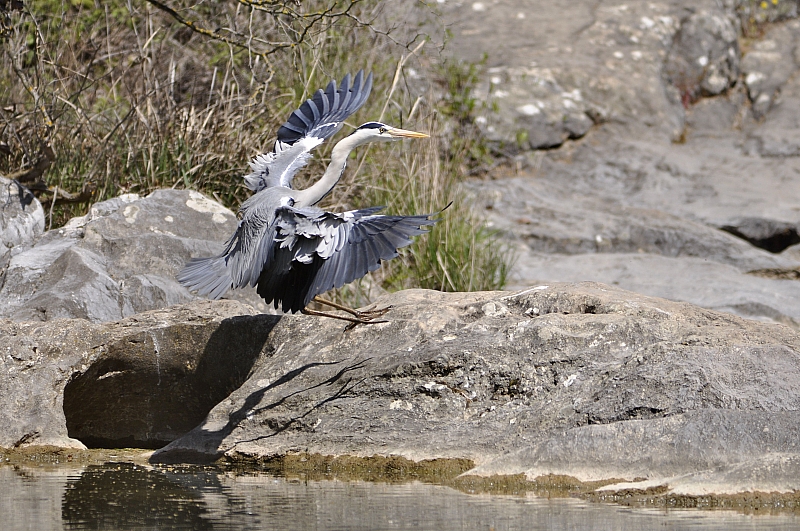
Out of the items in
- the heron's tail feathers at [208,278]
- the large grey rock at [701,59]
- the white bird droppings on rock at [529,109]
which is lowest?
the heron's tail feathers at [208,278]

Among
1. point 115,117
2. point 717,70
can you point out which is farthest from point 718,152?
point 115,117

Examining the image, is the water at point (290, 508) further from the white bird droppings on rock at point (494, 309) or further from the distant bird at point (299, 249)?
the white bird droppings on rock at point (494, 309)

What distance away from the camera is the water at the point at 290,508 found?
3.06 m

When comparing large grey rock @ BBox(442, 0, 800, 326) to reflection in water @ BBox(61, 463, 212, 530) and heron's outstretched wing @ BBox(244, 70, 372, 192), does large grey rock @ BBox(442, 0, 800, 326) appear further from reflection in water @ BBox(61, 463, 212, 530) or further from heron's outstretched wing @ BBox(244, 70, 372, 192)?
reflection in water @ BBox(61, 463, 212, 530)

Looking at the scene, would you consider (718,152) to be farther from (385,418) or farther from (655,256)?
(385,418)

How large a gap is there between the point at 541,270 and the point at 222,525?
4.93 metres

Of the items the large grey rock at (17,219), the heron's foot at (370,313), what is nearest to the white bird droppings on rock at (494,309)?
the heron's foot at (370,313)

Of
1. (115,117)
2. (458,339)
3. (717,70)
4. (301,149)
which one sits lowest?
(458,339)

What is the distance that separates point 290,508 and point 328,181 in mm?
2161

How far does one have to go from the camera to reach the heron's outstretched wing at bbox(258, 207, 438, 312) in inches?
167

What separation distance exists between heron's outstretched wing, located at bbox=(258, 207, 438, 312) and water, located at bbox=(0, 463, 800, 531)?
89cm

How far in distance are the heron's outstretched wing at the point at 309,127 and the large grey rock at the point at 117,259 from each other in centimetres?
88

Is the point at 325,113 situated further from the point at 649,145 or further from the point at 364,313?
the point at 649,145

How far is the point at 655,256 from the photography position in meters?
7.97
